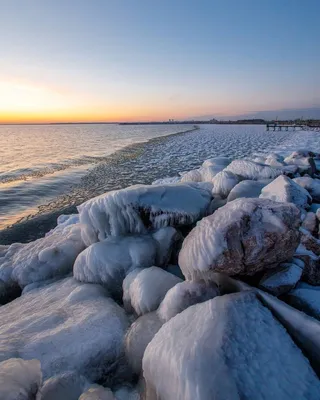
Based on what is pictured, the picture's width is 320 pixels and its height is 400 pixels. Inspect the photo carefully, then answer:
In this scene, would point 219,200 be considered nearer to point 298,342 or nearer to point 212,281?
point 212,281

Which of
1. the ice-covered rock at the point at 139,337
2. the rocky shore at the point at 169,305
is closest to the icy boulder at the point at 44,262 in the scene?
the rocky shore at the point at 169,305

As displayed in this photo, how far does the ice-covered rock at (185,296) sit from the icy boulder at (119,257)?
2.95ft

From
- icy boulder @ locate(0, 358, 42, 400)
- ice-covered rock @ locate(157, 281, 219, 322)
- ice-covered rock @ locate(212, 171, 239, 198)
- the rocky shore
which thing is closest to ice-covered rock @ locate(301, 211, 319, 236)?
the rocky shore

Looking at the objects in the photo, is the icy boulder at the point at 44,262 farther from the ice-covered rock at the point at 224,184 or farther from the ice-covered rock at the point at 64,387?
the ice-covered rock at the point at 224,184

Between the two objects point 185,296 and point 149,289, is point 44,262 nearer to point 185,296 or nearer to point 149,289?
point 149,289

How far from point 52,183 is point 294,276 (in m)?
10.9

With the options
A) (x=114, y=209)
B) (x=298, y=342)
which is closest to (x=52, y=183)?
(x=114, y=209)

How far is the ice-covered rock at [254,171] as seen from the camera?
560cm

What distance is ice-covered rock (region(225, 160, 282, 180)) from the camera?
18.4 feet

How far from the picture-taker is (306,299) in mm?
2357

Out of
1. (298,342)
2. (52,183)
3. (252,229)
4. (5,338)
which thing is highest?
(252,229)

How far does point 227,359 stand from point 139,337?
0.90 m

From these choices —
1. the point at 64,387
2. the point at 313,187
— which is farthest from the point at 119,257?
the point at 313,187

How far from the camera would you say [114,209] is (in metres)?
3.71
